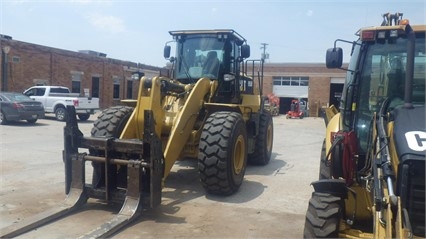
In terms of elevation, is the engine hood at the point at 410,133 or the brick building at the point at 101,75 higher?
the brick building at the point at 101,75

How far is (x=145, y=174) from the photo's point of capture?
5258 millimetres

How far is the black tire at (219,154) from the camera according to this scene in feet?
19.7

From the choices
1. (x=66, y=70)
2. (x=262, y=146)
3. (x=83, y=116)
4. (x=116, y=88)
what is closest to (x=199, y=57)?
(x=262, y=146)

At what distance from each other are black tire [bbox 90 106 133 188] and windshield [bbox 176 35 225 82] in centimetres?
152

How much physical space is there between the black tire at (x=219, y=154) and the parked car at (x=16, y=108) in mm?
13910

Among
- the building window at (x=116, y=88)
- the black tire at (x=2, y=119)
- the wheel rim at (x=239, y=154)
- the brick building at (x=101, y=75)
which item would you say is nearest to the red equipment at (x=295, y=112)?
the brick building at (x=101, y=75)

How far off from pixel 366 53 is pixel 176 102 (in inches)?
139

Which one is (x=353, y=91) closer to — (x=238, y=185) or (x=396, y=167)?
(x=396, y=167)

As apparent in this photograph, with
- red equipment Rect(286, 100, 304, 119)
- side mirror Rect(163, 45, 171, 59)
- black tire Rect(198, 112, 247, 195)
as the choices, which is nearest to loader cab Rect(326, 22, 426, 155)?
black tire Rect(198, 112, 247, 195)

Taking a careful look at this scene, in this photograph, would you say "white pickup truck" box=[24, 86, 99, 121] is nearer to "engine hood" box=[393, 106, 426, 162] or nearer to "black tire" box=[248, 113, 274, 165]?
"black tire" box=[248, 113, 274, 165]

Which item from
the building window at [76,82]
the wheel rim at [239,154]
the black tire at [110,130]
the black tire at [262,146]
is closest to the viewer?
the black tire at [110,130]

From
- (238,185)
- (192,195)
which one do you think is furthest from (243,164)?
(192,195)

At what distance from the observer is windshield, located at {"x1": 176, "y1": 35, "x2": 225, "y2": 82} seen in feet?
26.2

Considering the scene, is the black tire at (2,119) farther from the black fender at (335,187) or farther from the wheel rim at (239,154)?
the black fender at (335,187)
